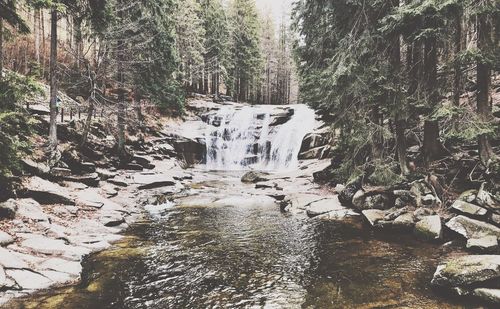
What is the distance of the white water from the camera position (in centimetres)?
2653

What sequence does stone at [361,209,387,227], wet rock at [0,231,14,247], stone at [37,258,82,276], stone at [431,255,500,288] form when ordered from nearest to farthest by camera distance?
stone at [431,255,500,288]
stone at [37,258,82,276]
wet rock at [0,231,14,247]
stone at [361,209,387,227]

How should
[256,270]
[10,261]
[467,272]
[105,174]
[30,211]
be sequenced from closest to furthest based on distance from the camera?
[467,272], [10,261], [256,270], [30,211], [105,174]

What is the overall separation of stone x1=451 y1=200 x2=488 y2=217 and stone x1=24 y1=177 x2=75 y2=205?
11.2 metres

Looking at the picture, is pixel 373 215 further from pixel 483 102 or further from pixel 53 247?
pixel 53 247

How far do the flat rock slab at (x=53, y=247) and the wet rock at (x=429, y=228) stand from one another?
26.5 feet

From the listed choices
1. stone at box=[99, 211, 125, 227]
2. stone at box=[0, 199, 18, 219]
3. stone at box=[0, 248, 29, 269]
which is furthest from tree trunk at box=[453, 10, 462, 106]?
stone at box=[0, 199, 18, 219]

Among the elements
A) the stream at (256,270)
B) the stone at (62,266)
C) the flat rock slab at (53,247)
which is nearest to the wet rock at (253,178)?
the stream at (256,270)

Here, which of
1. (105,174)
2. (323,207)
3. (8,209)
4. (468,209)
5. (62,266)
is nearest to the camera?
(62,266)

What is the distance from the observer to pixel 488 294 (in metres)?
5.34

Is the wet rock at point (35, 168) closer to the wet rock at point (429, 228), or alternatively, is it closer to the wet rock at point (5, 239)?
the wet rock at point (5, 239)

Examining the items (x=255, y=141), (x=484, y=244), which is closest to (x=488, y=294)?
Result: (x=484, y=244)

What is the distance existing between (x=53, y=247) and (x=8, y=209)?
187 cm

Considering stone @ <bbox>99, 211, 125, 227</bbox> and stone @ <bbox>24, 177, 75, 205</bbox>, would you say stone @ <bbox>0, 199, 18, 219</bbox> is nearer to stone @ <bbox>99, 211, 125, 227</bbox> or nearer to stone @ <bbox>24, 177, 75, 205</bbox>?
stone @ <bbox>24, 177, 75, 205</bbox>

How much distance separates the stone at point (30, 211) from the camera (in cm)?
870
